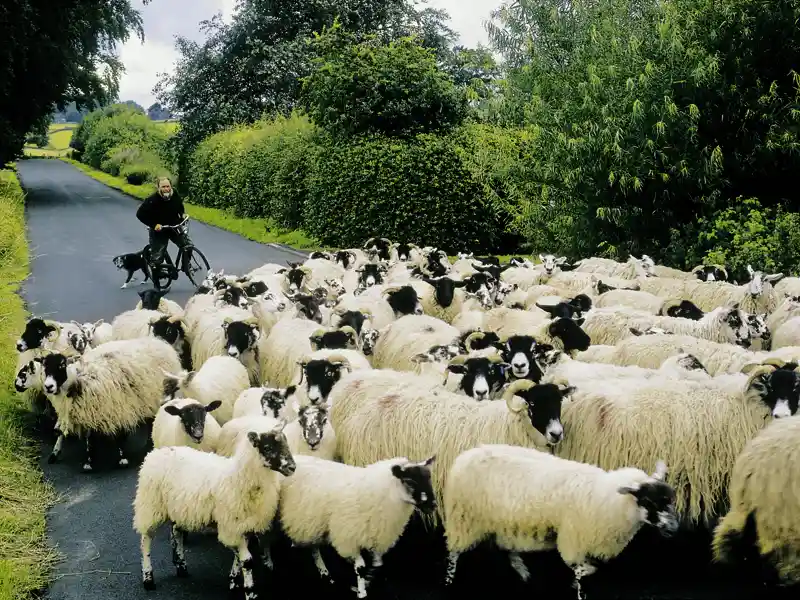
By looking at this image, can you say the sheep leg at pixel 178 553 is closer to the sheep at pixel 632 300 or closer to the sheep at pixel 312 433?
the sheep at pixel 312 433

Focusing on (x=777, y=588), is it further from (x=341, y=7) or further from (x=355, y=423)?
(x=341, y=7)

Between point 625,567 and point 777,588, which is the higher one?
point 777,588

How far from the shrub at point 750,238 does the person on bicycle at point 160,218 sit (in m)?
9.68

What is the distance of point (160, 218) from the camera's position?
14781mm

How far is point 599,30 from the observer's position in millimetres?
14648

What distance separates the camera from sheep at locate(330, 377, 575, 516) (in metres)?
4.95

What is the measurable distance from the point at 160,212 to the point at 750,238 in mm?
10647

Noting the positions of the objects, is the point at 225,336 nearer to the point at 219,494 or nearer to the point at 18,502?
the point at 18,502

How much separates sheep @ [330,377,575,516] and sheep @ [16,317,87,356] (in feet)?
12.0

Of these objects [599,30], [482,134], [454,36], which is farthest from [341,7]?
[599,30]

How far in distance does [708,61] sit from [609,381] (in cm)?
942

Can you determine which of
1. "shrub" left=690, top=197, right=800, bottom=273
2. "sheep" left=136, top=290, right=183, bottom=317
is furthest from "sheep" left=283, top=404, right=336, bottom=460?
"shrub" left=690, top=197, right=800, bottom=273

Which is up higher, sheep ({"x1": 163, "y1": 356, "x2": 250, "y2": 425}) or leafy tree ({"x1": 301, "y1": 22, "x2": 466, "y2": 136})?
leafy tree ({"x1": 301, "y1": 22, "x2": 466, "y2": 136})

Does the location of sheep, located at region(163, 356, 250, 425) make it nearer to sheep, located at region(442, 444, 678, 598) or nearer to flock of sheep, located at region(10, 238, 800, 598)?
flock of sheep, located at region(10, 238, 800, 598)
